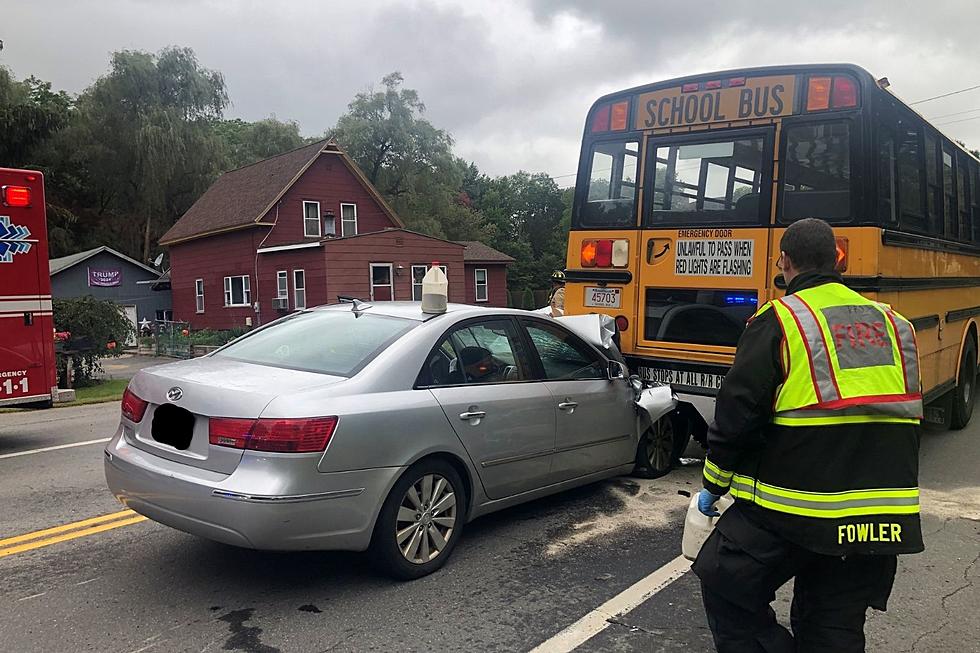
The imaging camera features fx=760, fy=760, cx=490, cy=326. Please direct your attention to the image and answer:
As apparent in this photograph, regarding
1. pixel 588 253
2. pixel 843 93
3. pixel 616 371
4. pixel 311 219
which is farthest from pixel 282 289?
pixel 843 93

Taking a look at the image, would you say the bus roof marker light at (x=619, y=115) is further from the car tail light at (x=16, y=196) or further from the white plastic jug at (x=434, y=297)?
the car tail light at (x=16, y=196)

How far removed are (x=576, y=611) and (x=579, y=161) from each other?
4.66 meters

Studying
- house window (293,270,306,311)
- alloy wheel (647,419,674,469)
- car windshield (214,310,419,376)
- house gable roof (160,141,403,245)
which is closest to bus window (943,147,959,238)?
alloy wheel (647,419,674,469)

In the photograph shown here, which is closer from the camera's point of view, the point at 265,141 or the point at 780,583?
the point at 780,583

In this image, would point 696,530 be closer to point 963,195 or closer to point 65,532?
point 65,532

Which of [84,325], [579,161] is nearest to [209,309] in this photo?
[84,325]

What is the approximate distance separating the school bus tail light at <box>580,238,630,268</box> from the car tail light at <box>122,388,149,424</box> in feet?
13.8

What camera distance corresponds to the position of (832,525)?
7.79 ft

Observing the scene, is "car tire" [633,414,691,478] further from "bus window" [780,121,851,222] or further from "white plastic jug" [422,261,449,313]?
"white plastic jug" [422,261,449,313]

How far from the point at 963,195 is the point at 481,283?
31563 mm

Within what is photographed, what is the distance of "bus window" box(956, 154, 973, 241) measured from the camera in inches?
324

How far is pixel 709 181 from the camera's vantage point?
656 cm

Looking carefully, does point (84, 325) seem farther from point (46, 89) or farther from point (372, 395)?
point (46, 89)

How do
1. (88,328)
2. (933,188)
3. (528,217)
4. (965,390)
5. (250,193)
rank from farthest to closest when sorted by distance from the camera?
1. (528,217)
2. (250,193)
3. (88,328)
4. (965,390)
5. (933,188)
